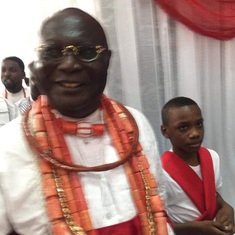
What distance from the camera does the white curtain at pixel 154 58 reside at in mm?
1958

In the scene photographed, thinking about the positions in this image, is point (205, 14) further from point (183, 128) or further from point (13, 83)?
point (13, 83)

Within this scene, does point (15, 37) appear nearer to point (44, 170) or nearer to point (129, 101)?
point (129, 101)

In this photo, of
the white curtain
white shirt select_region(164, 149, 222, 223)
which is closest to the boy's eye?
white shirt select_region(164, 149, 222, 223)

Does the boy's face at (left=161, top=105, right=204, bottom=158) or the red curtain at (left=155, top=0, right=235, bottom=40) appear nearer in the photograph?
the boy's face at (left=161, top=105, right=204, bottom=158)

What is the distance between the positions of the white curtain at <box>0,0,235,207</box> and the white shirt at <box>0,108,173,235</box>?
112cm

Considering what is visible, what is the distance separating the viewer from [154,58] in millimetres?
2006

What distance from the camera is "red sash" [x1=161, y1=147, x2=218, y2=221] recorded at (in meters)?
1.40

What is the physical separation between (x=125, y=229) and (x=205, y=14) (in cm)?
137

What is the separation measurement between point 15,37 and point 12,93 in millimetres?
470

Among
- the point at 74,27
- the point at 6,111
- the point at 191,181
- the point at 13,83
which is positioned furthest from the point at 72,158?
the point at 13,83

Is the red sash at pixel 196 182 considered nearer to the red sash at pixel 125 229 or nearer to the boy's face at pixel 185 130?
the boy's face at pixel 185 130

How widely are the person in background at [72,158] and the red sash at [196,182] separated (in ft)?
1.69

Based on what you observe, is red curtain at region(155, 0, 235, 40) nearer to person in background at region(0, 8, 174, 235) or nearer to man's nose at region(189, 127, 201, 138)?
man's nose at region(189, 127, 201, 138)

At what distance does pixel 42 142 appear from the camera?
82cm
